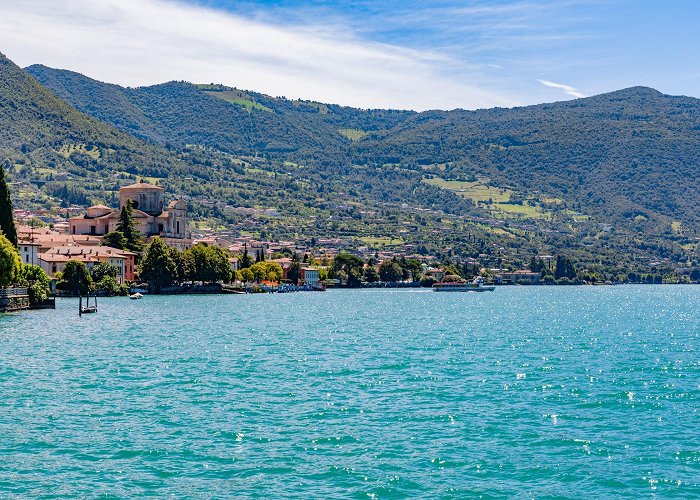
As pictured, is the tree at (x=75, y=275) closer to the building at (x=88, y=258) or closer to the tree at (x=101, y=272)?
the building at (x=88, y=258)

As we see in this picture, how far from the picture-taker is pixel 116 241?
15412cm

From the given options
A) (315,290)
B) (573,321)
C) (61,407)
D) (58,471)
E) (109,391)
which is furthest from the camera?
(315,290)

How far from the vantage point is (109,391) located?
36062 mm

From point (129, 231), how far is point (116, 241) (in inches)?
186

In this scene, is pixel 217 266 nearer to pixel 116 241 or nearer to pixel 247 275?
pixel 116 241

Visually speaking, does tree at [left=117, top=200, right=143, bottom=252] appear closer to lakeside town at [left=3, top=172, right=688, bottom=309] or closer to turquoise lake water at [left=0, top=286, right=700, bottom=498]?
lakeside town at [left=3, top=172, right=688, bottom=309]

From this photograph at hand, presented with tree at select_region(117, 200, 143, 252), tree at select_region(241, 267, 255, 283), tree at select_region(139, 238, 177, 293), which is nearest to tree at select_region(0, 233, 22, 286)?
tree at select_region(139, 238, 177, 293)

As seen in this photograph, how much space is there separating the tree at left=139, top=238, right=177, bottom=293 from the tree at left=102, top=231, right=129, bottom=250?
15.0m

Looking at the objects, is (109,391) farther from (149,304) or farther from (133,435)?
(149,304)

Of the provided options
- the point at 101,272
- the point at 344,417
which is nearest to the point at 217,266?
the point at 101,272

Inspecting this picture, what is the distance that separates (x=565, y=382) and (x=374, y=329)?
3244cm

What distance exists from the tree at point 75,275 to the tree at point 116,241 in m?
30.1

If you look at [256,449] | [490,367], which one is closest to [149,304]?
[490,367]

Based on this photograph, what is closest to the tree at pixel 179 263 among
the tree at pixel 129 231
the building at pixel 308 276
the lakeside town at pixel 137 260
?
the lakeside town at pixel 137 260
